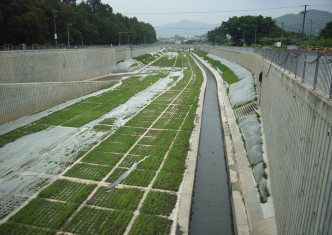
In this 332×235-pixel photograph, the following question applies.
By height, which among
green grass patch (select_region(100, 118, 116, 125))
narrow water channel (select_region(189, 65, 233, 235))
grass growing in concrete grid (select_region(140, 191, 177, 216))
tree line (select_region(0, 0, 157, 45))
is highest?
tree line (select_region(0, 0, 157, 45))

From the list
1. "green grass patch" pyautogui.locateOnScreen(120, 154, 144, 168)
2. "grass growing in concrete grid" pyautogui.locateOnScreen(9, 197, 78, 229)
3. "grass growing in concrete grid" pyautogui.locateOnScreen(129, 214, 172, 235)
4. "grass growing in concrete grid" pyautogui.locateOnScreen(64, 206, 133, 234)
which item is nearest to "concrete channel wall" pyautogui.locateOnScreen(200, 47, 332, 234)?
"grass growing in concrete grid" pyautogui.locateOnScreen(129, 214, 172, 235)

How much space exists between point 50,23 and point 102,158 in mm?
54873

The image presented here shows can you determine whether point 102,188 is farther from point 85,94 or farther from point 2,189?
point 85,94

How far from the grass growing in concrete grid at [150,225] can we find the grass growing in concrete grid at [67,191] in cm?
278

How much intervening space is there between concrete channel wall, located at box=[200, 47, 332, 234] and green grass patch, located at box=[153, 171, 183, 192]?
161 inches

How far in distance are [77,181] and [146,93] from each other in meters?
22.1

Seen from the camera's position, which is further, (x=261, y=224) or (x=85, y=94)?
(x=85, y=94)

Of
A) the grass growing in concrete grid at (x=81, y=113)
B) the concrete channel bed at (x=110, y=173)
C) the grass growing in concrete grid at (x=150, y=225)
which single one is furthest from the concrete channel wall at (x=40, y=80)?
the grass growing in concrete grid at (x=150, y=225)

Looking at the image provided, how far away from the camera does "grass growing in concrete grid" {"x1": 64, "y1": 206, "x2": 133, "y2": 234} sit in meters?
9.80

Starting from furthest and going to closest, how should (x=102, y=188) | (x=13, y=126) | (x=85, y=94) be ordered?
(x=85, y=94), (x=13, y=126), (x=102, y=188)

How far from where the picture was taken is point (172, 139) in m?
18.4

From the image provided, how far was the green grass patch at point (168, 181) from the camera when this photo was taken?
41.2 ft

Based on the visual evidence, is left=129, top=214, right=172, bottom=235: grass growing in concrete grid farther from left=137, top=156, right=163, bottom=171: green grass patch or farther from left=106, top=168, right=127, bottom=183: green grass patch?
left=137, top=156, right=163, bottom=171: green grass patch

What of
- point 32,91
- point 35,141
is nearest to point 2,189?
point 35,141
